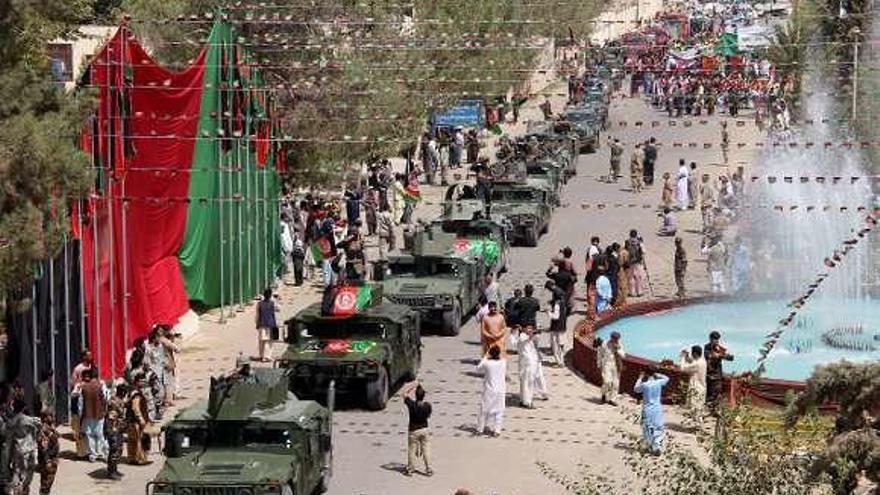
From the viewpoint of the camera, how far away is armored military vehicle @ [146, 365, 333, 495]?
74.9 feet

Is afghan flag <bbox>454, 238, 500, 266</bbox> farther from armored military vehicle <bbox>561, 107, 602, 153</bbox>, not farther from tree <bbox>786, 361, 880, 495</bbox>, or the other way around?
tree <bbox>786, 361, 880, 495</bbox>

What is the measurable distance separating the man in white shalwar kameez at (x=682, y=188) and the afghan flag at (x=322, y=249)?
483 inches

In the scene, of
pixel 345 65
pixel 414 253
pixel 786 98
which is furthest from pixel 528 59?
pixel 414 253

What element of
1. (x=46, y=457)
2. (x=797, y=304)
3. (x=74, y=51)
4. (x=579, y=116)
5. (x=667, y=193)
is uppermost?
(x=74, y=51)

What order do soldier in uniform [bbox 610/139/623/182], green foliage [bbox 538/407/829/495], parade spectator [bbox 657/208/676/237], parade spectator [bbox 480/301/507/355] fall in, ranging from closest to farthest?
green foliage [bbox 538/407/829/495] < parade spectator [bbox 480/301/507/355] < parade spectator [bbox 657/208/676/237] < soldier in uniform [bbox 610/139/623/182]

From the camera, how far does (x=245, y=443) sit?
23875 mm

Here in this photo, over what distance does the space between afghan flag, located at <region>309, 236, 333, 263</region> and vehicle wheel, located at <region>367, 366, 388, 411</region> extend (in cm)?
1064

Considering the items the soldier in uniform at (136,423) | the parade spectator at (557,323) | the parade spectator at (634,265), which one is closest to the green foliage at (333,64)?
the parade spectator at (634,265)

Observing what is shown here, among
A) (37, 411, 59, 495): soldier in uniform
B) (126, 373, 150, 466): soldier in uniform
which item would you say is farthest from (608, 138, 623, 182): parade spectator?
(37, 411, 59, 495): soldier in uniform

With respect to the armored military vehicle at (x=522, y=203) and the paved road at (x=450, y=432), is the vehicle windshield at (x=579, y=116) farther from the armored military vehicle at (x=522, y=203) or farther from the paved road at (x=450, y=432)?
the paved road at (x=450, y=432)

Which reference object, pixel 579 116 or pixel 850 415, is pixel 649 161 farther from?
pixel 850 415

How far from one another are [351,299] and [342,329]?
52cm

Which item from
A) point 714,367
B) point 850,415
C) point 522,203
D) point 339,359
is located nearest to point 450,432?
point 339,359

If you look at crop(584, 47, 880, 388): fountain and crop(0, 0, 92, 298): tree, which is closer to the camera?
crop(0, 0, 92, 298): tree
